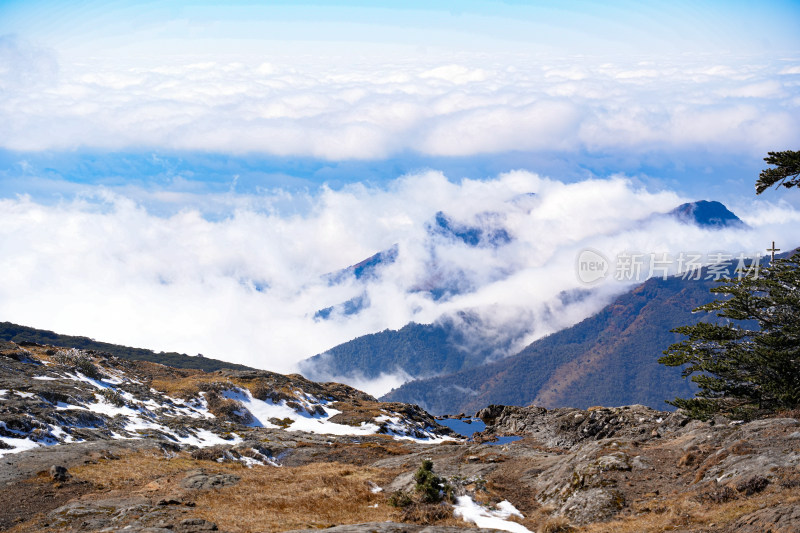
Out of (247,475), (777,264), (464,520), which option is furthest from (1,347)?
(777,264)

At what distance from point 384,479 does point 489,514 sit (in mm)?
10267

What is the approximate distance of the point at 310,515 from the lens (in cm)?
2830

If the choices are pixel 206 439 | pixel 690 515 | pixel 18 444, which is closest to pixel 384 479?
pixel 690 515

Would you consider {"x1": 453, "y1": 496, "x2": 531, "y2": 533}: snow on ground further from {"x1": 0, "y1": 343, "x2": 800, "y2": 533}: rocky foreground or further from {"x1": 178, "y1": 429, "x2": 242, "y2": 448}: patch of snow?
{"x1": 178, "y1": 429, "x2": 242, "y2": 448}: patch of snow

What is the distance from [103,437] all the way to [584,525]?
1827 inches

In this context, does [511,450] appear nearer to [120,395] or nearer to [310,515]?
[310,515]

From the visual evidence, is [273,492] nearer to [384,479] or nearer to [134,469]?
[384,479]

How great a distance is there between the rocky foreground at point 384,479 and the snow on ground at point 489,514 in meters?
0.11

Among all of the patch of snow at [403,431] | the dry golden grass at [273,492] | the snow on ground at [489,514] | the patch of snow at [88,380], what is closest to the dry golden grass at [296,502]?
the dry golden grass at [273,492]

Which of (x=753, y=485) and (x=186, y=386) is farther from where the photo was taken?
(x=186, y=386)

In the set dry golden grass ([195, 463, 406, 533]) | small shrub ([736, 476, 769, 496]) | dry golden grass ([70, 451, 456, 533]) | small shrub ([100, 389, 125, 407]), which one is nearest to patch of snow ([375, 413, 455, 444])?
small shrub ([100, 389, 125, 407])

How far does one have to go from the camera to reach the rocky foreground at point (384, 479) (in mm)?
24578

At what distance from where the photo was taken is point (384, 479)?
121 ft

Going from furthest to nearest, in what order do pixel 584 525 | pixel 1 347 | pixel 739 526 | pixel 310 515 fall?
pixel 1 347
pixel 310 515
pixel 584 525
pixel 739 526
